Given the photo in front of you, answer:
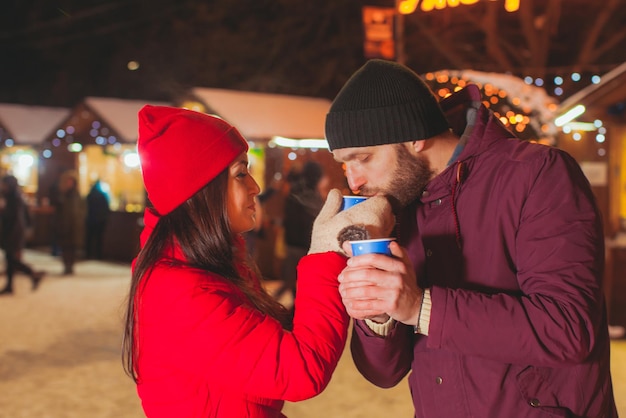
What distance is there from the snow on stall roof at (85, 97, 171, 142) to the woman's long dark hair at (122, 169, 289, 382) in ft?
40.9

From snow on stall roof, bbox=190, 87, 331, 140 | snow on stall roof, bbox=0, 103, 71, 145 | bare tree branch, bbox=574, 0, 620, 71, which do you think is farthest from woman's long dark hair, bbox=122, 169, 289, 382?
snow on stall roof, bbox=0, 103, 71, 145

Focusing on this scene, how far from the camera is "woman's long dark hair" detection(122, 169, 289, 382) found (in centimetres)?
197

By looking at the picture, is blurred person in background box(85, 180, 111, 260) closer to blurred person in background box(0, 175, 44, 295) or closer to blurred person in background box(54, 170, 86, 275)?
blurred person in background box(54, 170, 86, 275)

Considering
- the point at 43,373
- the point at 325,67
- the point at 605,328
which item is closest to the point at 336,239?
the point at 605,328

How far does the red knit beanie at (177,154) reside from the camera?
6.46ft

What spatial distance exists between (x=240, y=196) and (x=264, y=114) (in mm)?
10754

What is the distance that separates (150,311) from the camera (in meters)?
1.87

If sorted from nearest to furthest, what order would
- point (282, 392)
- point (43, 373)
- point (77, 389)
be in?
1. point (282, 392)
2. point (77, 389)
3. point (43, 373)

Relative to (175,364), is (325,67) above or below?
above

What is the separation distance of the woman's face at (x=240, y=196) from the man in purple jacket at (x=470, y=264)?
31 centimetres

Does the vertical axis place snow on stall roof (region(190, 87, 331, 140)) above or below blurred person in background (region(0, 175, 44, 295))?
above

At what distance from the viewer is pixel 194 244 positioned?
2.00 meters

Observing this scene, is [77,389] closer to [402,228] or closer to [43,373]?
[43,373]

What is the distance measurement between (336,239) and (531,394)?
67cm
